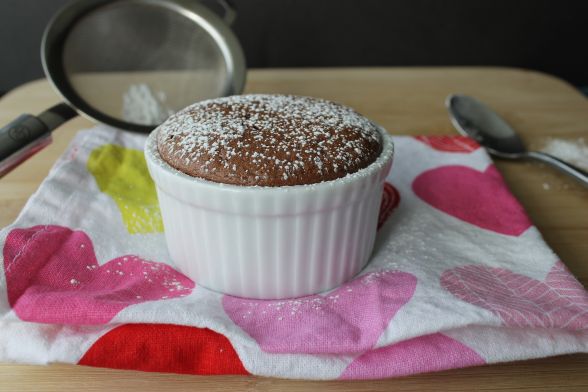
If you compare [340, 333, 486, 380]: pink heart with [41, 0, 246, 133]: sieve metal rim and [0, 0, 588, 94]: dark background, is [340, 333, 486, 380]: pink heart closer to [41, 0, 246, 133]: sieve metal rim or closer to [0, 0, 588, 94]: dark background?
[41, 0, 246, 133]: sieve metal rim

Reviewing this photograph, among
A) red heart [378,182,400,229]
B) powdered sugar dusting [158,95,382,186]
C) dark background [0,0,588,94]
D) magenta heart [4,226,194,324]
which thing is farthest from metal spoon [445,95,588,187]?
magenta heart [4,226,194,324]

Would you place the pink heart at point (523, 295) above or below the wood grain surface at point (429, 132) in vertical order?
above

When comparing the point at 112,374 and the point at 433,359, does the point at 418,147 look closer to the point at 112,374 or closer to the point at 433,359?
the point at 433,359

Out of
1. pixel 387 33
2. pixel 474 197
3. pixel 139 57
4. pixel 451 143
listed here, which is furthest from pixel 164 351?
pixel 387 33

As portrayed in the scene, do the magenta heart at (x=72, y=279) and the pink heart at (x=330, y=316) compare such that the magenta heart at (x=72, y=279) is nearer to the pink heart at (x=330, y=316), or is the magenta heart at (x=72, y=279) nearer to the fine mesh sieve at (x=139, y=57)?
the pink heart at (x=330, y=316)

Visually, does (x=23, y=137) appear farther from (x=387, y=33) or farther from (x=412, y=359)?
(x=387, y=33)

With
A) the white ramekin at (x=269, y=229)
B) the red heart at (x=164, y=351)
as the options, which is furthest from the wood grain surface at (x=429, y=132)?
the white ramekin at (x=269, y=229)

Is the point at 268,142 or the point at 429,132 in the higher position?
the point at 268,142

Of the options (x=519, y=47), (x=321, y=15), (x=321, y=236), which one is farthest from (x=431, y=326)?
(x=519, y=47)
